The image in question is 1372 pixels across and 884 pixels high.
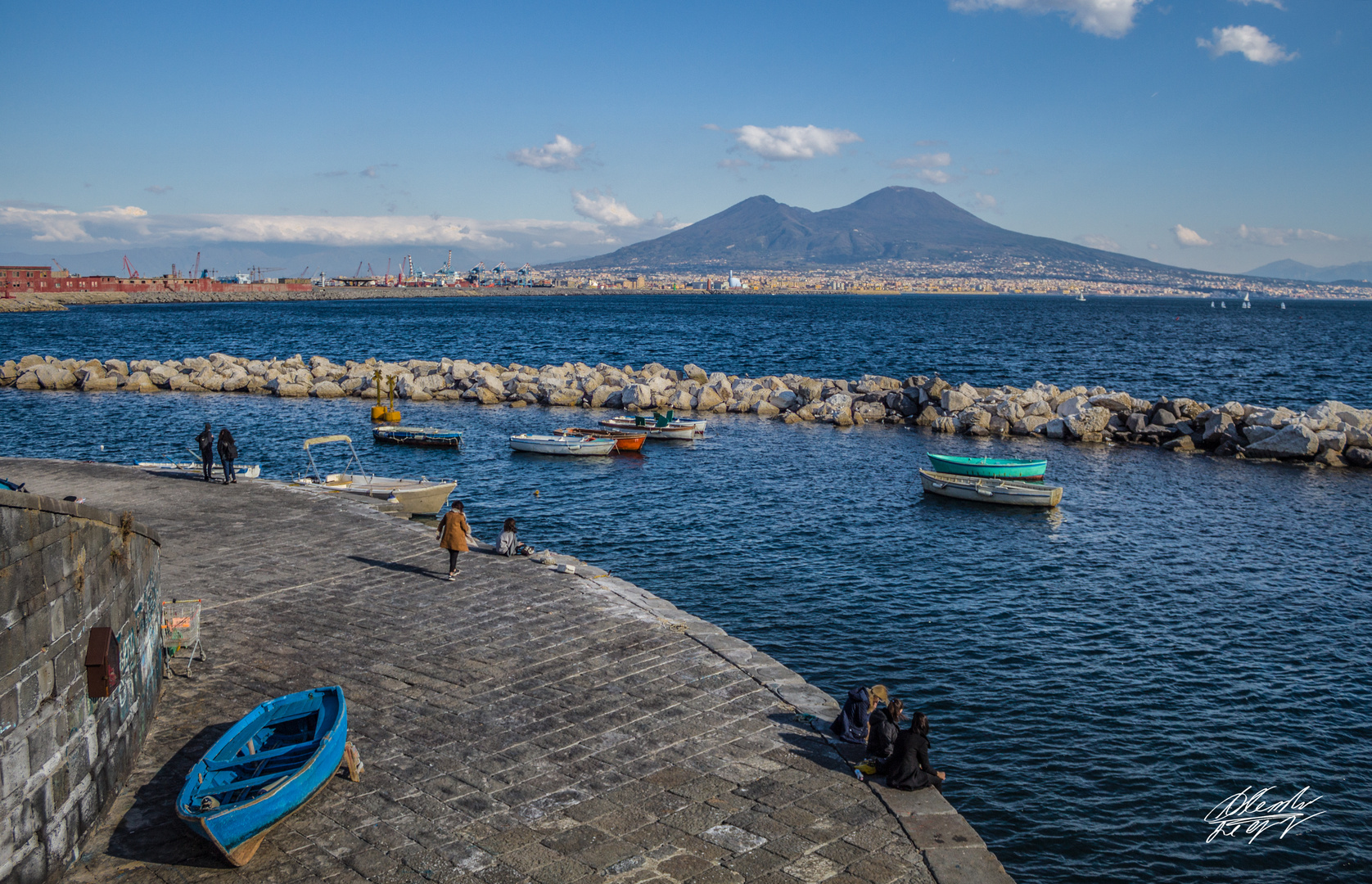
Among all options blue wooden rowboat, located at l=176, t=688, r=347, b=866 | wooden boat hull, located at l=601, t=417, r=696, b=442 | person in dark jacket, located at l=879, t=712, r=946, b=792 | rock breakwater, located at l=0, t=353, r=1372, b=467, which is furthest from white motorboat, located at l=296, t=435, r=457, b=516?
rock breakwater, located at l=0, t=353, r=1372, b=467

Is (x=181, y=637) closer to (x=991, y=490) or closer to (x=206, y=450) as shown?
(x=206, y=450)

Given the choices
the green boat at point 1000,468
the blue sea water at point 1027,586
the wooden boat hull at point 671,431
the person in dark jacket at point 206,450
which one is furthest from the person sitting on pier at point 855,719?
the wooden boat hull at point 671,431

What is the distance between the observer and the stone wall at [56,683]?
7.18m

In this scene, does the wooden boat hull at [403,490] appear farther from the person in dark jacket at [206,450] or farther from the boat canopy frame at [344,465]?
the person in dark jacket at [206,450]

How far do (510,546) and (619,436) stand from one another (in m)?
18.5

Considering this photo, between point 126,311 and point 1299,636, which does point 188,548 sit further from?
point 126,311

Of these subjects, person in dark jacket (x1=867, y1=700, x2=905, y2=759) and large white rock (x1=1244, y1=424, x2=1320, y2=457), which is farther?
large white rock (x1=1244, y1=424, x2=1320, y2=457)

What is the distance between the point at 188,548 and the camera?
18.2 metres

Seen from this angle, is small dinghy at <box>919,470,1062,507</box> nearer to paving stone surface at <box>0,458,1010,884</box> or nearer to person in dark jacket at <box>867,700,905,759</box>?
paving stone surface at <box>0,458,1010,884</box>

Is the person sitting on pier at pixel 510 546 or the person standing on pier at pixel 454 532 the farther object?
the person sitting on pier at pixel 510 546

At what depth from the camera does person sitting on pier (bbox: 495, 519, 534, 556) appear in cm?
1852

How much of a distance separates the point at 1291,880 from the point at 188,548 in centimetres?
1938

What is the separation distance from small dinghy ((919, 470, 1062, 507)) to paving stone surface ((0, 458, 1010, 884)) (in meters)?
15.5

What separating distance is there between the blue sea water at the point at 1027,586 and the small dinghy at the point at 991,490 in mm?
553
